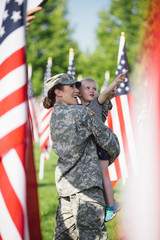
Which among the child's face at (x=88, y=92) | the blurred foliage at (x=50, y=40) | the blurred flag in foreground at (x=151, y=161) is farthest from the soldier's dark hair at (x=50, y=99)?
the blurred foliage at (x=50, y=40)

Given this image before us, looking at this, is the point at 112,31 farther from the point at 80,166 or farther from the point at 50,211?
the point at 80,166

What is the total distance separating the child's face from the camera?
4.02 meters

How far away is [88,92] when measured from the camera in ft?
13.2

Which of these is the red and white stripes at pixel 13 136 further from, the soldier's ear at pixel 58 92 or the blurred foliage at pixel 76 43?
the blurred foliage at pixel 76 43

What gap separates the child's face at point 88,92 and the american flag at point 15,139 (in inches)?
60.2

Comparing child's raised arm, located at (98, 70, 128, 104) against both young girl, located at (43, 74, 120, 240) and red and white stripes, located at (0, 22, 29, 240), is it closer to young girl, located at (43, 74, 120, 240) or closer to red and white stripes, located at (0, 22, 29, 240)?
young girl, located at (43, 74, 120, 240)

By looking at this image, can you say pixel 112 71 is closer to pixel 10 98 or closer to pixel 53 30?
pixel 53 30

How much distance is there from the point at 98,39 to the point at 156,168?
134 ft

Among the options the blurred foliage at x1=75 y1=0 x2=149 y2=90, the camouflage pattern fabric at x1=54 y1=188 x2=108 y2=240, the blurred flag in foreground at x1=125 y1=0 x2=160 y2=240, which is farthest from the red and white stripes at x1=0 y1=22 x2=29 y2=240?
the blurred foliage at x1=75 y1=0 x2=149 y2=90

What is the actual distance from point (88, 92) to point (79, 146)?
3.58 feet

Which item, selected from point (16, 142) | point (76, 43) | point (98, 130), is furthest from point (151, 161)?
point (76, 43)

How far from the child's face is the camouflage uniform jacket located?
83 centimetres

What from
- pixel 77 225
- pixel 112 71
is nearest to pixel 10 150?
pixel 77 225

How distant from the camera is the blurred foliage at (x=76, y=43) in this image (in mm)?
39031
